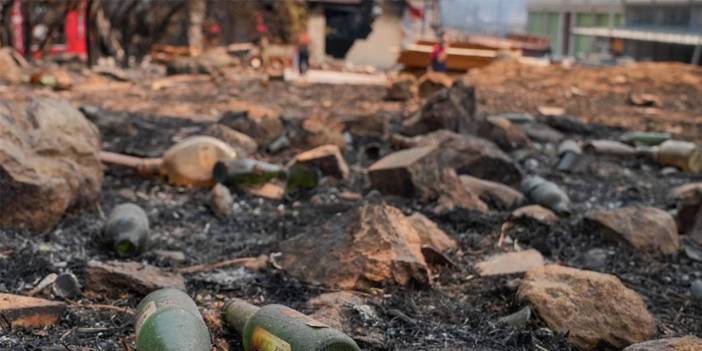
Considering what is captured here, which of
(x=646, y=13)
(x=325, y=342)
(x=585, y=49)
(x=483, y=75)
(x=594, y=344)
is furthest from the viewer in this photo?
(x=585, y=49)

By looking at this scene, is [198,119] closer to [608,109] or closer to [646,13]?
[608,109]

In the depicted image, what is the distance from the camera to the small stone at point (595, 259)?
3.72 metres

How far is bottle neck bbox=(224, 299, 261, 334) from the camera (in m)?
2.57

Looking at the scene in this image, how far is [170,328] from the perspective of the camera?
2.21m

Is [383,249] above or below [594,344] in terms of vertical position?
above

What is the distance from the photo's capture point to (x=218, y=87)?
38.0ft

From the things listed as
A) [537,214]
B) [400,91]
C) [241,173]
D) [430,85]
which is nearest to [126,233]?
[241,173]

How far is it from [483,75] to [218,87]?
4857mm

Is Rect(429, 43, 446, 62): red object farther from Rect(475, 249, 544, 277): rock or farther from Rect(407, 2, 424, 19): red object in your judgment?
Rect(407, 2, 424, 19): red object

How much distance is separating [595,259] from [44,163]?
9.09 feet

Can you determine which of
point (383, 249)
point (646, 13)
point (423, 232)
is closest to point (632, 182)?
point (423, 232)

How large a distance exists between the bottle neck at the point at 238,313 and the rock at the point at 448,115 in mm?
4577

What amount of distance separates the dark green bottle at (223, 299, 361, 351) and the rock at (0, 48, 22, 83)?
9306mm

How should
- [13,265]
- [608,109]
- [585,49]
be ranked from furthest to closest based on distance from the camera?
[585,49] < [608,109] < [13,265]
